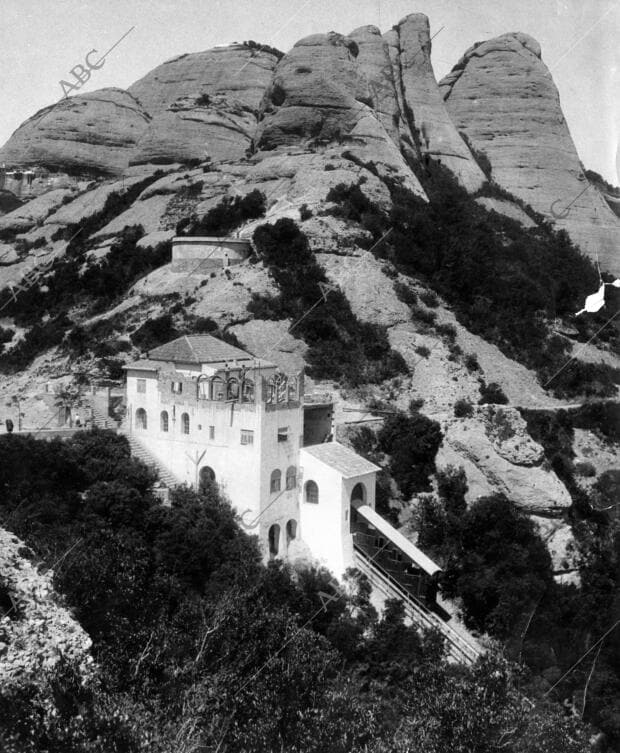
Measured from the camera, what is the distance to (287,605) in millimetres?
21953

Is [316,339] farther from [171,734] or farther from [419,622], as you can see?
[171,734]

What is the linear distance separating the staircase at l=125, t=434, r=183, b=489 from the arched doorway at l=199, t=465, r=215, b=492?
80cm

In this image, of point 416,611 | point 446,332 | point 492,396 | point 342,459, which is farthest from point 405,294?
point 416,611

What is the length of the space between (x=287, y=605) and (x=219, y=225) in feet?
88.1

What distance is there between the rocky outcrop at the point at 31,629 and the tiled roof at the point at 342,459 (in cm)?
1107

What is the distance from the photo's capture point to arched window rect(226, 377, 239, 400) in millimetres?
26073

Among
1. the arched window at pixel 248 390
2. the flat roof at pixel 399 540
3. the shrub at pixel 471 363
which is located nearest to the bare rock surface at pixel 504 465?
the flat roof at pixel 399 540

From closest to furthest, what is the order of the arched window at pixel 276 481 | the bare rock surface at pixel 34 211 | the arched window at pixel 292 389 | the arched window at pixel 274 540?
the arched window at pixel 276 481 < the arched window at pixel 274 540 < the arched window at pixel 292 389 < the bare rock surface at pixel 34 211

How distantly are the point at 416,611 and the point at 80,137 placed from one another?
164ft

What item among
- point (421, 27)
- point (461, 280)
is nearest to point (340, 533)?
point (461, 280)

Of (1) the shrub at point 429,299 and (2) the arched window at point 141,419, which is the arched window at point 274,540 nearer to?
(2) the arched window at point 141,419

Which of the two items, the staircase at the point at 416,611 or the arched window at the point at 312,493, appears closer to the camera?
the staircase at the point at 416,611

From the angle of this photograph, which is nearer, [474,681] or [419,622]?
[474,681]

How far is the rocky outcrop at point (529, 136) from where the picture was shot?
61.2 m
